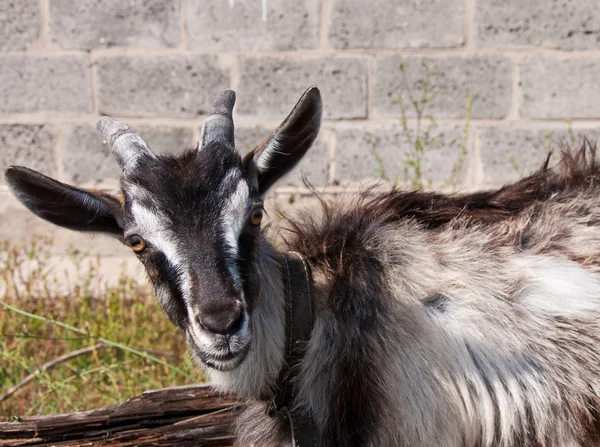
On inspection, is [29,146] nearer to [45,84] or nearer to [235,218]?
[45,84]

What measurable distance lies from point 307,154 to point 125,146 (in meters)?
2.92

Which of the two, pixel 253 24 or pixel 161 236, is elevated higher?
pixel 253 24

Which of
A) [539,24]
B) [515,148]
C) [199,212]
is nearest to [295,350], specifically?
[199,212]

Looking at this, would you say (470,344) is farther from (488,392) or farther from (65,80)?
(65,80)

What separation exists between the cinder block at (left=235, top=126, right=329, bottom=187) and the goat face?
8.70 feet

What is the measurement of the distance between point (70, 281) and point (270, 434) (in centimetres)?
310

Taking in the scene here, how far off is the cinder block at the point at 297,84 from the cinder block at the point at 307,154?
0.13 meters

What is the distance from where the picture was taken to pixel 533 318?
122 inches

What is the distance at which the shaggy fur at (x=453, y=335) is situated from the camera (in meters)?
2.96

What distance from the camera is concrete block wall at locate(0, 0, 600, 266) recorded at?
554cm

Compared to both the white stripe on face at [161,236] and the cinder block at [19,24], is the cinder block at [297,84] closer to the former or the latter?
the cinder block at [19,24]

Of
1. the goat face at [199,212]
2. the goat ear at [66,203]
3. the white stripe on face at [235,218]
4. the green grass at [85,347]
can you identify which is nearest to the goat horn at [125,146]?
the goat face at [199,212]

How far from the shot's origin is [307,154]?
579 cm

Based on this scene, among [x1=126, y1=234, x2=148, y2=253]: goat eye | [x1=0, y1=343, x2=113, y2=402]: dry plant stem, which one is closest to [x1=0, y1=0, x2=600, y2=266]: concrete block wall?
[x1=0, y1=343, x2=113, y2=402]: dry plant stem
